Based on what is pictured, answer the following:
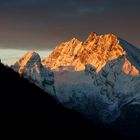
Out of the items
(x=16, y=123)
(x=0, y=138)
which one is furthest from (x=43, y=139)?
(x=0, y=138)

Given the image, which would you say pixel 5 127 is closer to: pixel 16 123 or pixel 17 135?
pixel 17 135

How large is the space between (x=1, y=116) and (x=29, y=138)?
14883 millimetres

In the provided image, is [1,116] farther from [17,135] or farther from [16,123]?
[17,135]

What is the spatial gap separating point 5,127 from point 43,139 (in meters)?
17.5

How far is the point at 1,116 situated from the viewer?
197625mm

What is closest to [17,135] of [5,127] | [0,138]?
[5,127]

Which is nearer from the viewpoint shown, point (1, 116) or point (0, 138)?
point (0, 138)

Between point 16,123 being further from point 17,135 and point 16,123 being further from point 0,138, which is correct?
point 0,138

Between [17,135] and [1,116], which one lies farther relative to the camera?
[1,116]

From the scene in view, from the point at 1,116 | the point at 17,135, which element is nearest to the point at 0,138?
the point at 17,135

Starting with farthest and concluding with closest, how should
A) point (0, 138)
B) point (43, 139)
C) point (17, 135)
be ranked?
point (43, 139), point (17, 135), point (0, 138)

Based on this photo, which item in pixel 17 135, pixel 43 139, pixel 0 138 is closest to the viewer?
pixel 0 138

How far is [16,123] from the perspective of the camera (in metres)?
198

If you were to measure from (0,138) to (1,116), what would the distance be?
32606mm
